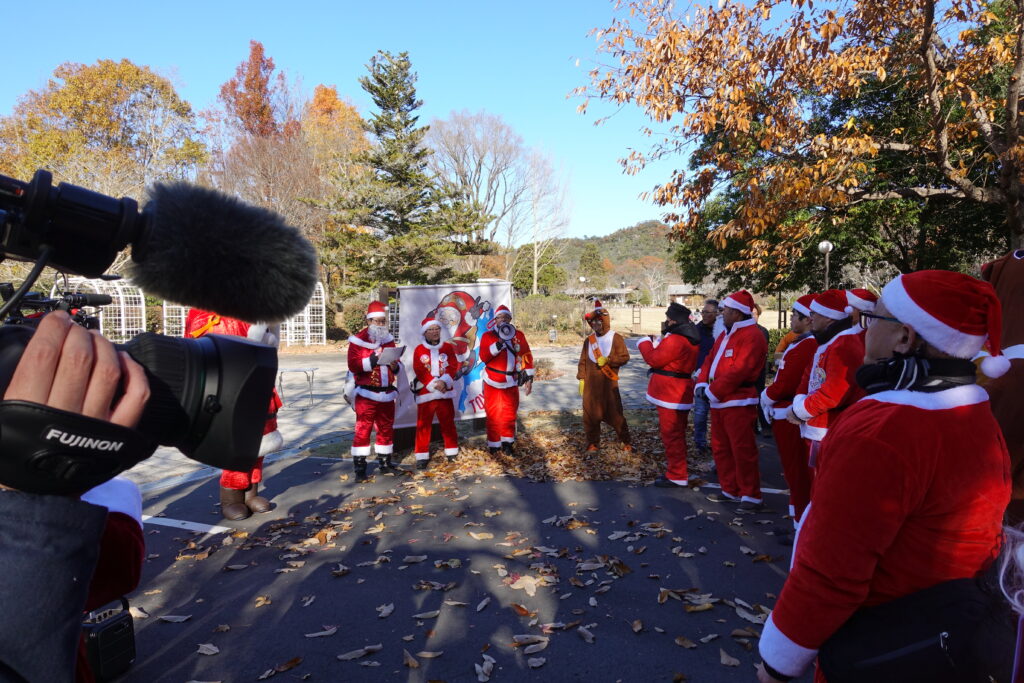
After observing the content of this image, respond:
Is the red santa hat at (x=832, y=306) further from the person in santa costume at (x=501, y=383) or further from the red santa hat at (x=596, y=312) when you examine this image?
the person in santa costume at (x=501, y=383)

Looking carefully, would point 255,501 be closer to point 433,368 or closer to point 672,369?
point 433,368

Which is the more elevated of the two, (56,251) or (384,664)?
(56,251)

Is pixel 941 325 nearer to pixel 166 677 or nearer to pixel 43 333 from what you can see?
pixel 43 333

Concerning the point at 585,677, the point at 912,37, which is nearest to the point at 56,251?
the point at 585,677

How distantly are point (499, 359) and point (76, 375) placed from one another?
7.60 m

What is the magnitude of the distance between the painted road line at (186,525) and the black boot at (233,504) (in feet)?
0.55

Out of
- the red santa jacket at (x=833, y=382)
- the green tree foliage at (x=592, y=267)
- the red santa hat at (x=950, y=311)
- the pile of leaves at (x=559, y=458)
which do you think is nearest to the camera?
the red santa hat at (x=950, y=311)

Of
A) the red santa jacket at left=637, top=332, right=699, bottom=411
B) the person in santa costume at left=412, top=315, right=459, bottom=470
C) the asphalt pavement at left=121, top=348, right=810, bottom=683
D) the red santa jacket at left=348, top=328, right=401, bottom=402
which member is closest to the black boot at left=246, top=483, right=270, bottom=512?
the asphalt pavement at left=121, top=348, right=810, bottom=683

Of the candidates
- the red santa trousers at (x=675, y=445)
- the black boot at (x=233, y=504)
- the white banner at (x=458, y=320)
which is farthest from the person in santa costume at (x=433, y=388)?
the red santa trousers at (x=675, y=445)

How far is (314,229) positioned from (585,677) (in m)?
29.4

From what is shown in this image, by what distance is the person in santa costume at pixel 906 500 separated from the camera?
1661mm

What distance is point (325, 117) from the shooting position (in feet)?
128

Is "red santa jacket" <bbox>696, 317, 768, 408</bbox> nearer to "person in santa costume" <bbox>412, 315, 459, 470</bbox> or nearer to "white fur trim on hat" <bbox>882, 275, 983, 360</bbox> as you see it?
"person in santa costume" <bbox>412, 315, 459, 470</bbox>

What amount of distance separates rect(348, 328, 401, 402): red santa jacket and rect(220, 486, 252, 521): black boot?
193cm
